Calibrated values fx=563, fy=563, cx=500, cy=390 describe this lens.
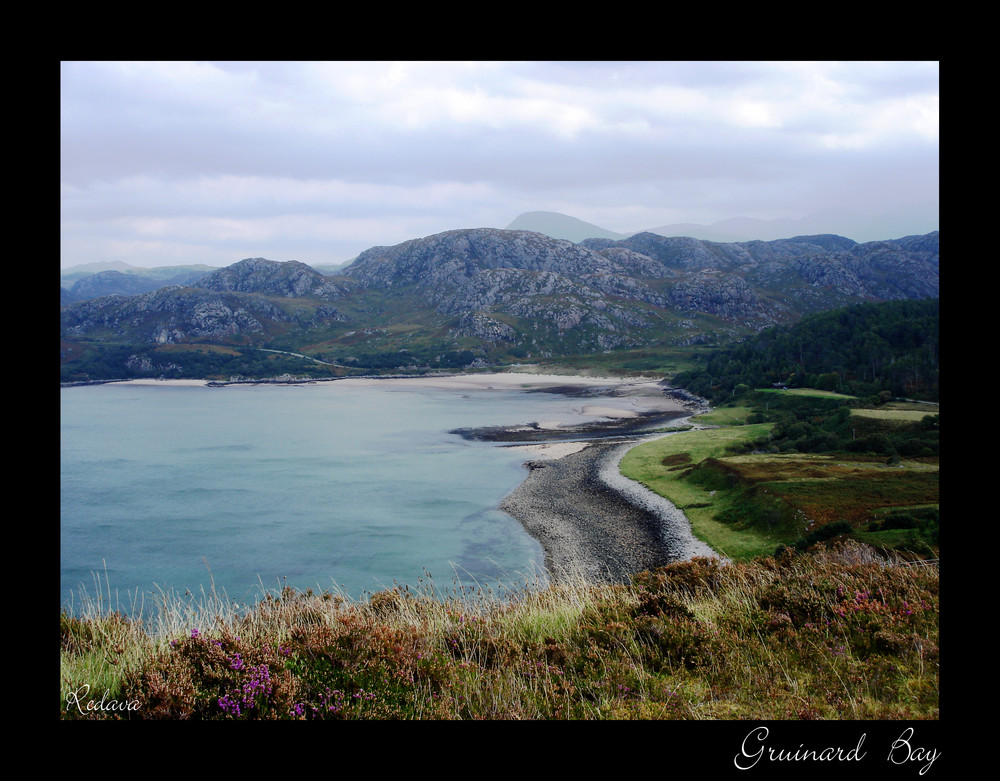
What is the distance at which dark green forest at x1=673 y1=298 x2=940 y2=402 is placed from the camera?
93131mm

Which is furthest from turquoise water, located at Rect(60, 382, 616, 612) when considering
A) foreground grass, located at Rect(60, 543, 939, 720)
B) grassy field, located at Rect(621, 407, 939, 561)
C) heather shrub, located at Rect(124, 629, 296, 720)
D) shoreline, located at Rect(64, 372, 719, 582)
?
grassy field, located at Rect(621, 407, 939, 561)

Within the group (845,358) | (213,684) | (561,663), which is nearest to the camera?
(213,684)

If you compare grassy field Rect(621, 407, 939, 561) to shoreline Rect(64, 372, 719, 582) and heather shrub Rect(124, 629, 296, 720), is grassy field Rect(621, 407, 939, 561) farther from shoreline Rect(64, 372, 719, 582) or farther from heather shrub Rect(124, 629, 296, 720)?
heather shrub Rect(124, 629, 296, 720)

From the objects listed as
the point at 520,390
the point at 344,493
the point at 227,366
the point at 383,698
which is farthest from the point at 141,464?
the point at 227,366

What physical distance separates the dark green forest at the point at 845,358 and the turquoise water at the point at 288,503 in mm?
41568

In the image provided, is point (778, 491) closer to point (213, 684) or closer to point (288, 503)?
point (288, 503)

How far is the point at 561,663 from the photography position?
5.36 metres

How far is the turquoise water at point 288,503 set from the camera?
32.4 m

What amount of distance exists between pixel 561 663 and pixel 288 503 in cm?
4747

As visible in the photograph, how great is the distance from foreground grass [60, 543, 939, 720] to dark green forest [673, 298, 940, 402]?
94.9m

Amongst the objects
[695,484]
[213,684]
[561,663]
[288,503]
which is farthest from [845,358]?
[213,684]
